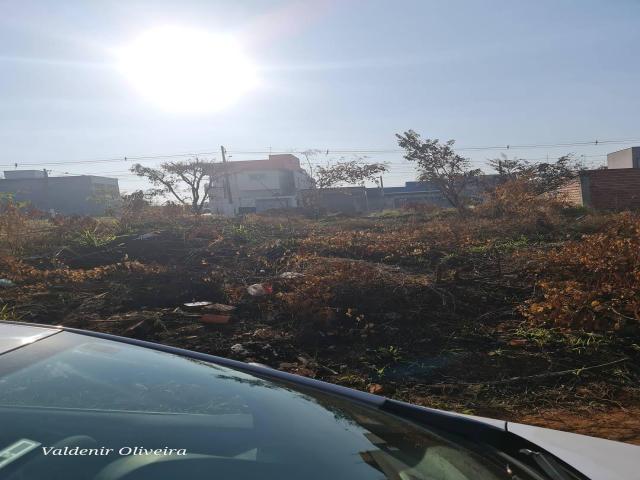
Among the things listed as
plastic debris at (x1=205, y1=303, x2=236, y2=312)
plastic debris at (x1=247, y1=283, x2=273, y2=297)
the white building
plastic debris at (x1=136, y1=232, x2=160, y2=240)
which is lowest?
plastic debris at (x1=205, y1=303, x2=236, y2=312)

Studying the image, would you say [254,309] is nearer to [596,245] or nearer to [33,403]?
[596,245]

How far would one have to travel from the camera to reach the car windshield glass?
4.32 ft

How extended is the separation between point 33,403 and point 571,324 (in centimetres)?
503

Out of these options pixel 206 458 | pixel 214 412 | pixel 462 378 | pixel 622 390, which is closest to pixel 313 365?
pixel 462 378

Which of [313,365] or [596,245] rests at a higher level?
[596,245]

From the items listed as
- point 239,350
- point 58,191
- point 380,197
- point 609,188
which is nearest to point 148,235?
→ point 239,350

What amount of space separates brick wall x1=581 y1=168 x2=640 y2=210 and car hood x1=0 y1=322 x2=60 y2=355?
72.3ft

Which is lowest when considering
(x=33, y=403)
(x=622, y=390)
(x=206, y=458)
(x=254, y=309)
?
(x=622, y=390)

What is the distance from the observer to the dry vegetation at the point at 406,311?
4234 millimetres

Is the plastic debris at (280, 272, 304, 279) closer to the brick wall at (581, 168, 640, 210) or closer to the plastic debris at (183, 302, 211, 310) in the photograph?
the plastic debris at (183, 302, 211, 310)

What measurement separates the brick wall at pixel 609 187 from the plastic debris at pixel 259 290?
17774 mm

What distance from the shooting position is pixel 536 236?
11391 millimetres

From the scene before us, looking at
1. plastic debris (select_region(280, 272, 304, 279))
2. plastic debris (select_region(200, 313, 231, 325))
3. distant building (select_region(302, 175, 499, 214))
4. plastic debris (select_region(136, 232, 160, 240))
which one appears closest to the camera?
plastic debris (select_region(200, 313, 231, 325))

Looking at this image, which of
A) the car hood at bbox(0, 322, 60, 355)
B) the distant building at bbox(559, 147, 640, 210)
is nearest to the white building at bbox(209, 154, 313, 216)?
the distant building at bbox(559, 147, 640, 210)
